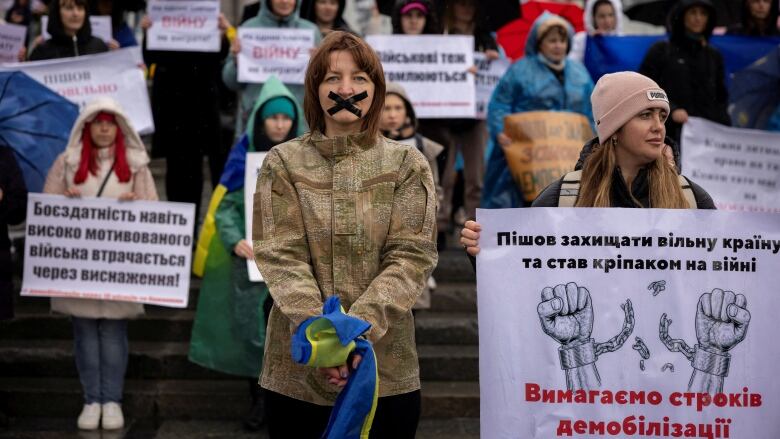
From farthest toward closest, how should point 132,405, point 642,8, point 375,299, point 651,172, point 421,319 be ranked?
point 642,8
point 421,319
point 132,405
point 651,172
point 375,299

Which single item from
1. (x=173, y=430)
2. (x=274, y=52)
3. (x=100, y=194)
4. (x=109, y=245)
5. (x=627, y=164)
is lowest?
(x=173, y=430)

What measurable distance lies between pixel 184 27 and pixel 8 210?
8.95 feet

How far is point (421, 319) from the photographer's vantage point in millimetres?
7953

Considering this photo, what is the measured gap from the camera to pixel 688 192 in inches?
156

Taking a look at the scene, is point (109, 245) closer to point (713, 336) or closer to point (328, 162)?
point (328, 162)

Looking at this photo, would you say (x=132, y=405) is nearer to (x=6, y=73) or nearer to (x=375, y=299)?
(x=6, y=73)

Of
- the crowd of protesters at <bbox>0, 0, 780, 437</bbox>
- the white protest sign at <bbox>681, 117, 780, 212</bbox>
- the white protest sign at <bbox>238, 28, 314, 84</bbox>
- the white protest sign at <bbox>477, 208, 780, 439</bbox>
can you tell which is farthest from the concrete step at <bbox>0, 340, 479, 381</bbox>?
the white protest sign at <bbox>477, 208, 780, 439</bbox>

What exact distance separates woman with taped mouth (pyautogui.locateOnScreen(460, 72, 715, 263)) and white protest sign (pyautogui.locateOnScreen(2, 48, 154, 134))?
5.27 meters

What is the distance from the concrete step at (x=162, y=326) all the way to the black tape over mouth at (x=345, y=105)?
→ 4155mm

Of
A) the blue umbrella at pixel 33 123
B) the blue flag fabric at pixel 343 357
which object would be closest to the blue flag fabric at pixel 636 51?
the blue umbrella at pixel 33 123

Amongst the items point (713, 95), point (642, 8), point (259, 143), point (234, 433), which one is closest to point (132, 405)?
point (234, 433)

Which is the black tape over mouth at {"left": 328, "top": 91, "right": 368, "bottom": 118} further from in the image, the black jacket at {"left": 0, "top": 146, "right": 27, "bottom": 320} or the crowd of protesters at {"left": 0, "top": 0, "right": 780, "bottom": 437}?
the black jacket at {"left": 0, "top": 146, "right": 27, "bottom": 320}

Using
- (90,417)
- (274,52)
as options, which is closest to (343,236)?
(90,417)

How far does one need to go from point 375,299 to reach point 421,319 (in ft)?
14.2
